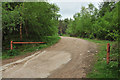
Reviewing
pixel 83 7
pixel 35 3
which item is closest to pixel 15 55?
pixel 35 3

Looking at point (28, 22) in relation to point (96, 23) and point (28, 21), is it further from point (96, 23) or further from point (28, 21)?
point (96, 23)

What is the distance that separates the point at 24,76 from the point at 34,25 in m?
7.58

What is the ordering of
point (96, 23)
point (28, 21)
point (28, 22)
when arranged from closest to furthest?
1. point (28, 21)
2. point (28, 22)
3. point (96, 23)

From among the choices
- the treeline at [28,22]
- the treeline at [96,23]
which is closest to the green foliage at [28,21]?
the treeline at [28,22]

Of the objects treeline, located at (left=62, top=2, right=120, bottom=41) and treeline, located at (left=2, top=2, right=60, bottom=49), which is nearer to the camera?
treeline, located at (left=2, top=2, right=60, bottom=49)

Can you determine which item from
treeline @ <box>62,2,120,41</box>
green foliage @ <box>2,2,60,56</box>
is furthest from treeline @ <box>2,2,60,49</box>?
treeline @ <box>62,2,120,41</box>

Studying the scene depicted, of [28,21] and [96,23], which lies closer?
[28,21]

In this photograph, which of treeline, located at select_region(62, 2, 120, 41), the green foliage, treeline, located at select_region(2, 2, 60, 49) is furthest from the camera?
treeline, located at select_region(62, 2, 120, 41)

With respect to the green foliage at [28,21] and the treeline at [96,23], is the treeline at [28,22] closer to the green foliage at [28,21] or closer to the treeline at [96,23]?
the green foliage at [28,21]

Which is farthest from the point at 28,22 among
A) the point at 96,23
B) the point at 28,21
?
the point at 96,23

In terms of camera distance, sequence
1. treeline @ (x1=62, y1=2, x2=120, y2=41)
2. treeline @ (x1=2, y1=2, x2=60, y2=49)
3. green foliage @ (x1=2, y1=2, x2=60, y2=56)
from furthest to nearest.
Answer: treeline @ (x1=62, y1=2, x2=120, y2=41) → treeline @ (x1=2, y1=2, x2=60, y2=49) → green foliage @ (x1=2, y1=2, x2=60, y2=56)

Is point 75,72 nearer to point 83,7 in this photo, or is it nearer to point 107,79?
point 107,79

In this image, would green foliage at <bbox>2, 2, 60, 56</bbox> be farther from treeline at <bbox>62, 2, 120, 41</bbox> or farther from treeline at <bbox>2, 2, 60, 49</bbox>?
treeline at <bbox>62, 2, 120, 41</bbox>

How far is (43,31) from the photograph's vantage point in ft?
39.4
